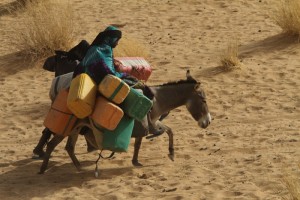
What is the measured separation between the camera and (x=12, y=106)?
13.6 m

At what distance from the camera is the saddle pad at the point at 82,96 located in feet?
31.3

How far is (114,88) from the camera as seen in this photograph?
9539 mm

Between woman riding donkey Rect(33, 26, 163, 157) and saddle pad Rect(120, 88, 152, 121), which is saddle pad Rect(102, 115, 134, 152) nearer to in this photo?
saddle pad Rect(120, 88, 152, 121)

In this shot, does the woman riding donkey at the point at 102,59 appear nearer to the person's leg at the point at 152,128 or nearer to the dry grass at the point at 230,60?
the person's leg at the point at 152,128

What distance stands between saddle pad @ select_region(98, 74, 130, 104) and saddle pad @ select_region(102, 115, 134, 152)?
319 millimetres

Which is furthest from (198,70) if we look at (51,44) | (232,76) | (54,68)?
(54,68)

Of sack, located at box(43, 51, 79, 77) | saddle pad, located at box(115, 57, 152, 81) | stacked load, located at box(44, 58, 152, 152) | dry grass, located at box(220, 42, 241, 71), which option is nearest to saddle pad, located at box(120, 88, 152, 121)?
stacked load, located at box(44, 58, 152, 152)

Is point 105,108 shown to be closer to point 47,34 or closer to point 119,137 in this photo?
point 119,137

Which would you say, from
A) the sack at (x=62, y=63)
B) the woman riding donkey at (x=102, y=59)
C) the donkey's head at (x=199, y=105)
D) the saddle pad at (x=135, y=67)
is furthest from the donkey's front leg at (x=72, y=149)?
the donkey's head at (x=199, y=105)

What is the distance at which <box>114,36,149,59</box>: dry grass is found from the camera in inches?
576

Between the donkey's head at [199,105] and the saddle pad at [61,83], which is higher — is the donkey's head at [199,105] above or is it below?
below

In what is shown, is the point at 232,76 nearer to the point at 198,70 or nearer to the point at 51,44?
the point at 198,70

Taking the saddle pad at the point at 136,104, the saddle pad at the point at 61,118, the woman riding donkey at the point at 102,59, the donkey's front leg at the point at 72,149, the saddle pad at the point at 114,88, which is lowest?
the donkey's front leg at the point at 72,149

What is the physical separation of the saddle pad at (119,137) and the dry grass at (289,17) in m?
6.39
